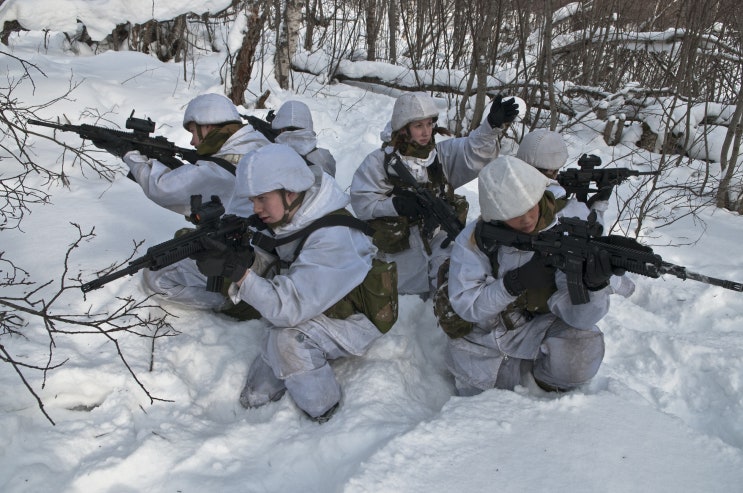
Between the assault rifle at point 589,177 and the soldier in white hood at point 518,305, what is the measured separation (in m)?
1.20

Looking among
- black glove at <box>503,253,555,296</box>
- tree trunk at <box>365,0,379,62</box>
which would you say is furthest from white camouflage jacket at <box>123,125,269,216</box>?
tree trunk at <box>365,0,379,62</box>

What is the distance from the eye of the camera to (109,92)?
6312 mm

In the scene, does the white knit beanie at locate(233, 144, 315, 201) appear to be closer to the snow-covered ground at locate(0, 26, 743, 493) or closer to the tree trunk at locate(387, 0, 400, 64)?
the snow-covered ground at locate(0, 26, 743, 493)

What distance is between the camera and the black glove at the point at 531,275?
7.65 ft

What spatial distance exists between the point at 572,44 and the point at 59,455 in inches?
278

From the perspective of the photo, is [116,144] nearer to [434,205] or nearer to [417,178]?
[417,178]

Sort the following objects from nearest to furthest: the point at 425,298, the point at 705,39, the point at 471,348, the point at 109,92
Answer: the point at 471,348, the point at 425,298, the point at 705,39, the point at 109,92

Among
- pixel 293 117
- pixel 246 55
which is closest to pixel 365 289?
pixel 293 117

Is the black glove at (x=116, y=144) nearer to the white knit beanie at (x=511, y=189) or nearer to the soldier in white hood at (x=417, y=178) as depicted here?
the soldier in white hood at (x=417, y=178)

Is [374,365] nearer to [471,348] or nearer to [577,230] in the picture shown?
[471,348]

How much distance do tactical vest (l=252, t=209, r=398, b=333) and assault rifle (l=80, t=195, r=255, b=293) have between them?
211 mm

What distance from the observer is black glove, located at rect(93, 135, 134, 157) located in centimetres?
355

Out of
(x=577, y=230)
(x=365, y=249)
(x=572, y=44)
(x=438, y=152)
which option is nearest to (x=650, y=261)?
(x=577, y=230)

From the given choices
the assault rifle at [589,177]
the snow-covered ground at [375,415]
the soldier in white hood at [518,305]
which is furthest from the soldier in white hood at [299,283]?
the assault rifle at [589,177]
